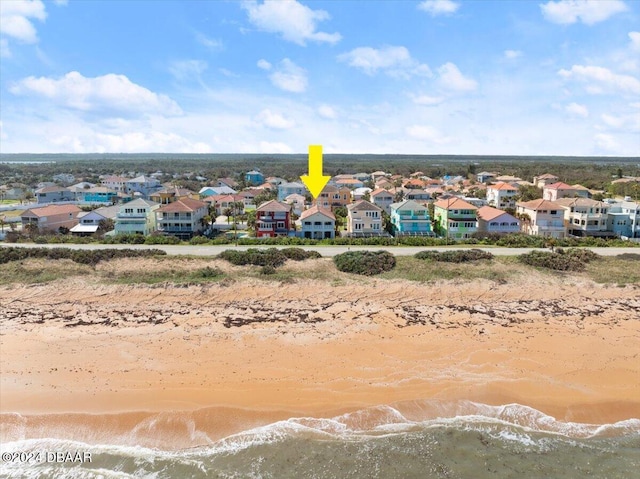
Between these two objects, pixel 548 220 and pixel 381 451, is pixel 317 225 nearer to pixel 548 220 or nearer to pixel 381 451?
pixel 548 220

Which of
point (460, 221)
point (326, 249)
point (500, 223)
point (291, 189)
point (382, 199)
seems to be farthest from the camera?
point (291, 189)

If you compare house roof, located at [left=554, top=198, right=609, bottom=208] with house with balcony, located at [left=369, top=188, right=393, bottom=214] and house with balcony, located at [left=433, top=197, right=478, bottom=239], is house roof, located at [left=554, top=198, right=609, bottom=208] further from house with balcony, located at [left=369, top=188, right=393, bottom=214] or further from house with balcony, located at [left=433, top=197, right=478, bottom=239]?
house with balcony, located at [left=369, top=188, right=393, bottom=214]

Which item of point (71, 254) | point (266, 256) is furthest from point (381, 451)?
point (71, 254)

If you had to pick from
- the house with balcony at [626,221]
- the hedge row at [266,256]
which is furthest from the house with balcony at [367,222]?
the house with balcony at [626,221]

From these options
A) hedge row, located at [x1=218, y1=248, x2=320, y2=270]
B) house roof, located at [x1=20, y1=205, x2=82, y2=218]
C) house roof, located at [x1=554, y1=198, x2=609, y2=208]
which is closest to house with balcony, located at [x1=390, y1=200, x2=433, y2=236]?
hedge row, located at [x1=218, y1=248, x2=320, y2=270]

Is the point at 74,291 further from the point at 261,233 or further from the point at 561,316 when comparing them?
the point at 561,316

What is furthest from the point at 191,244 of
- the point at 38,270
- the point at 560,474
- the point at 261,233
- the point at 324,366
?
the point at 560,474
